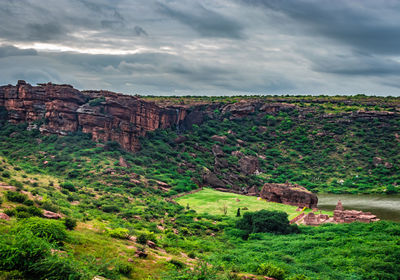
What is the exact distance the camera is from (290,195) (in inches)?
1933

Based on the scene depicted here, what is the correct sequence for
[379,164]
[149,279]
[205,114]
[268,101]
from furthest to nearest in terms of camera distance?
[268,101] → [205,114] → [379,164] → [149,279]

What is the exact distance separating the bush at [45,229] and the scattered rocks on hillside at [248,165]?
5613 cm

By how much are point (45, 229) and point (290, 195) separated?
40.9 metres

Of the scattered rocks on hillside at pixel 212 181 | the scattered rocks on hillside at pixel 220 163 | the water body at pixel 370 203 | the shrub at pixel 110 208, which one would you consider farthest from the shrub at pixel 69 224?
the scattered rocks on hillside at pixel 220 163

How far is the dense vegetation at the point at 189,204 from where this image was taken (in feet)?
49.2

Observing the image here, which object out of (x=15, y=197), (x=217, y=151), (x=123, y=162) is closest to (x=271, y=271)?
(x=15, y=197)

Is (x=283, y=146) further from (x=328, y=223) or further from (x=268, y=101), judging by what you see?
(x=328, y=223)

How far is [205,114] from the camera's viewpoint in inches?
3607

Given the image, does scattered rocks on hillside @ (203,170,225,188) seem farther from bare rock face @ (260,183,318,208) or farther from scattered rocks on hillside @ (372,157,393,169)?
scattered rocks on hillside @ (372,157,393,169)

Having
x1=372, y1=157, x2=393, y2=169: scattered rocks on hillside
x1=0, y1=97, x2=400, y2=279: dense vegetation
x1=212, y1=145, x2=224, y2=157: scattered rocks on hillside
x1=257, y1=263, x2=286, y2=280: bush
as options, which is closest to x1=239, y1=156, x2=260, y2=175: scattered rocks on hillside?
x1=0, y1=97, x2=400, y2=279: dense vegetation

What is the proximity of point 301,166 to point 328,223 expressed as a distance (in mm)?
40531

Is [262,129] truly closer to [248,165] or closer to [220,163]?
[248,165]

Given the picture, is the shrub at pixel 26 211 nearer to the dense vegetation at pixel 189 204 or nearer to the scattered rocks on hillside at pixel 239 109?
the dense vegetation at pixel 189 204

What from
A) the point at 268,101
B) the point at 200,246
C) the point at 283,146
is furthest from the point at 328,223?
the point at 268,101
